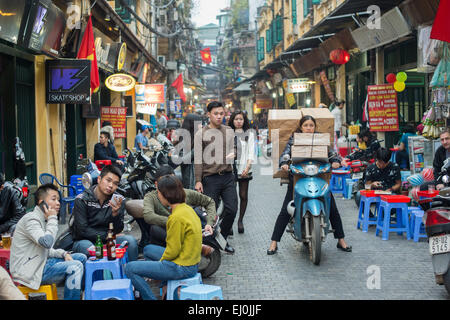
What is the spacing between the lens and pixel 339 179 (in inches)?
529

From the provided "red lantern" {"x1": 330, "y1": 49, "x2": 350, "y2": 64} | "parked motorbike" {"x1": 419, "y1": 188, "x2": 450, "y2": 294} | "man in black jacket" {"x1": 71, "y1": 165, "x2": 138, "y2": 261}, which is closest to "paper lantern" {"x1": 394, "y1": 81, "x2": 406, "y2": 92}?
"red lantern" {"x1": 330, "y1": 49, "x2": 350, "y2": 64}

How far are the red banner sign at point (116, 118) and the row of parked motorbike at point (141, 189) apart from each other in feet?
12.5

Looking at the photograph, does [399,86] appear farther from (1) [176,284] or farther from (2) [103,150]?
(1) [176,284]

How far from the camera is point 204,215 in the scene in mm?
6809

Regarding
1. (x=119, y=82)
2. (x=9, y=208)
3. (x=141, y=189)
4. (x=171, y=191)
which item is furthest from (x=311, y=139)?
(x=119, y=82)

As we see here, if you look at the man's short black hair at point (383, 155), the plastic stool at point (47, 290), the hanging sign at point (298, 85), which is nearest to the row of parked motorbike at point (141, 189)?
the plastic stool at point (47, 290)

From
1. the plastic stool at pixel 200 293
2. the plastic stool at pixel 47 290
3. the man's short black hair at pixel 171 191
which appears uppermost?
the man's short black hair at pixel 171 191

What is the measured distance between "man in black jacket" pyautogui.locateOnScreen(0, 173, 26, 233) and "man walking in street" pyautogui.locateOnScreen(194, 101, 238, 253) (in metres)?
2.38

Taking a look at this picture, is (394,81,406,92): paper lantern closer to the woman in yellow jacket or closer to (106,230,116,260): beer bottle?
the woman in yellow jacket

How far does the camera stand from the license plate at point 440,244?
5.50 m

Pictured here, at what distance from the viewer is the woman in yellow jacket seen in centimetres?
502

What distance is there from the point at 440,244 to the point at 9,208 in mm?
4599

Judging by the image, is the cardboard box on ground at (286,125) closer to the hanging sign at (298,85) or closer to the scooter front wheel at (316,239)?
the scooter front wheel at (316,239)
